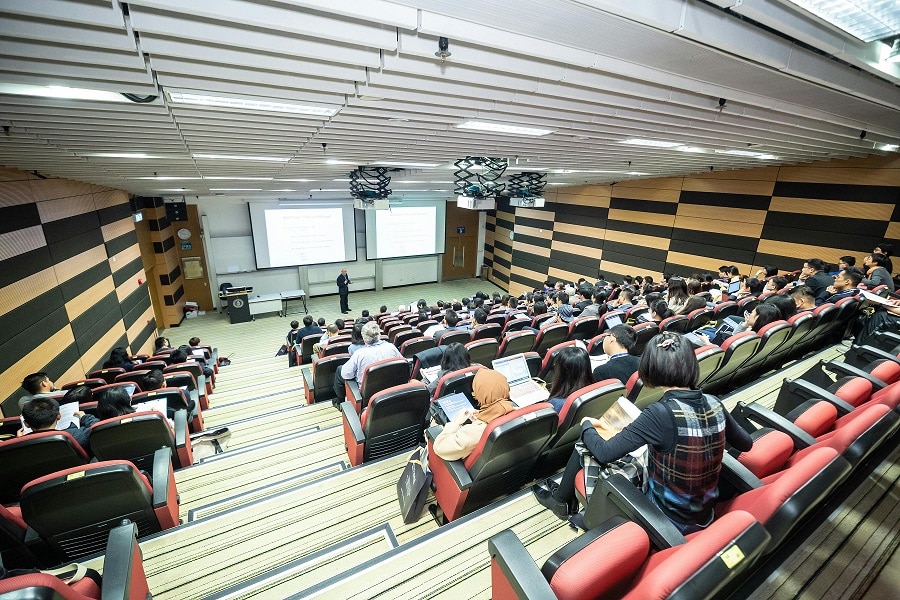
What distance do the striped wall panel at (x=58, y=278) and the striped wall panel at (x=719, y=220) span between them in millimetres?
12248

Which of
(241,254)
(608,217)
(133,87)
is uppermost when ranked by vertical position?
(133,87)

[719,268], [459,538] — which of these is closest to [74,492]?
[459,538]

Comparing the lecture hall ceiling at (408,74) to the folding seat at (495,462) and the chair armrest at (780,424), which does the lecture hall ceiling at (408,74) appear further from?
the chair armrest at (780,424)

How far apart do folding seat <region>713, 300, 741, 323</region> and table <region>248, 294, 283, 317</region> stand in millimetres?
11932

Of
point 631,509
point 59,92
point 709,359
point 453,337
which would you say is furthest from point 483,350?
point 59,92

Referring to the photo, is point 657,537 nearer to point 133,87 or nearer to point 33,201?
point 133,87

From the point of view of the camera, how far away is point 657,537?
1.42 m

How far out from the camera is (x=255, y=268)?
12.6m

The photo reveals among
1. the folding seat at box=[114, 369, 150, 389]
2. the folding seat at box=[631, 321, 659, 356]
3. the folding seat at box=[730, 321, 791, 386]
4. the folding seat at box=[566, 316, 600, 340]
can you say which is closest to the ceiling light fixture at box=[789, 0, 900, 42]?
the folding seat at box=[730, 321, 791, 386]

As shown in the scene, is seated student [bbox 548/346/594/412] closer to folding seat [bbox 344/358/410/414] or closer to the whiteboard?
folding seat [bbox 344/358/410/414]

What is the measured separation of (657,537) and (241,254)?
45.2ft

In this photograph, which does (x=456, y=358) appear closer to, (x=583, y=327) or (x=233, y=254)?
(x=583, y=327)

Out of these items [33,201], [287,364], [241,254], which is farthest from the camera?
[241,254]

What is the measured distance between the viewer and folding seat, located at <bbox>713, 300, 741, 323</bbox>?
4983mm
